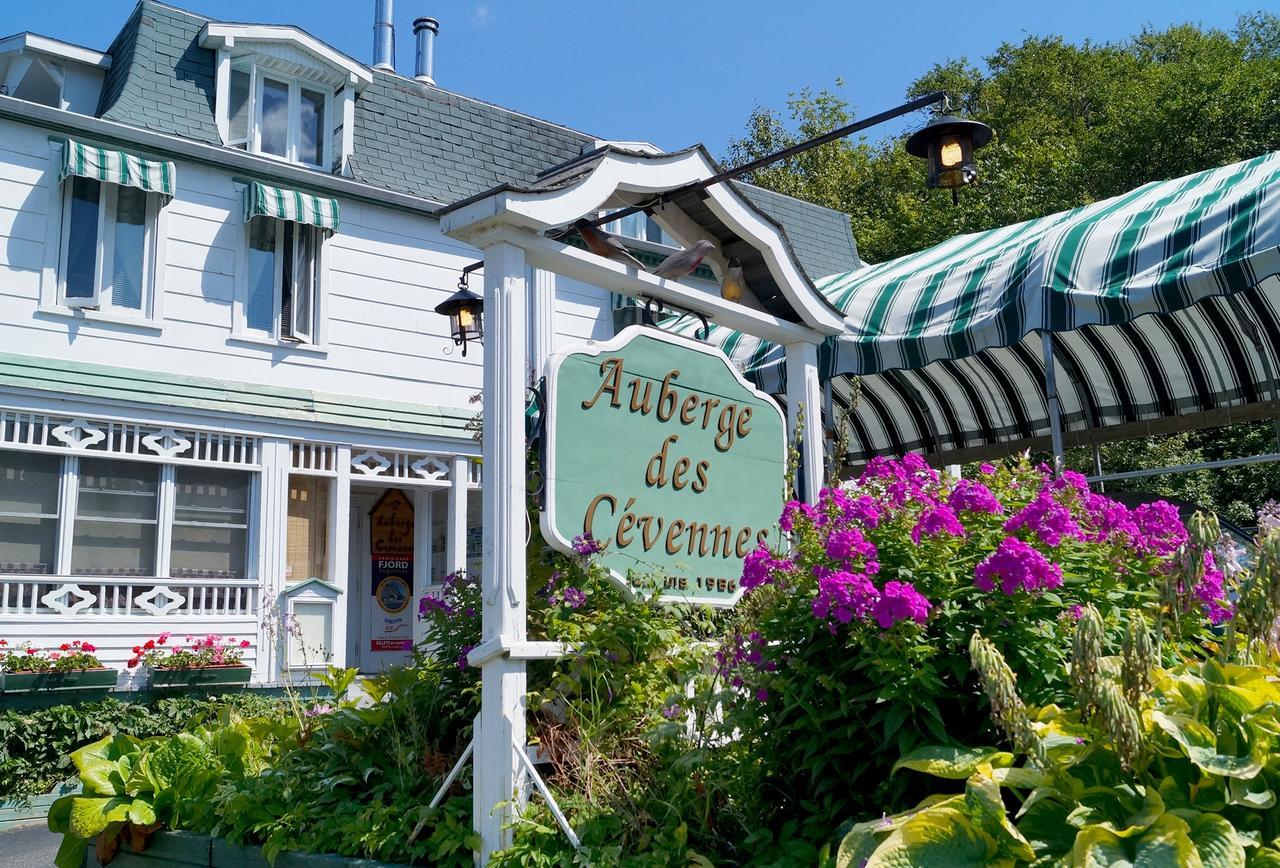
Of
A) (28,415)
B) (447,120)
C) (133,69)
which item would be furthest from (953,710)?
(447,120)

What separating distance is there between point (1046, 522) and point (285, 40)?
39.5 ft

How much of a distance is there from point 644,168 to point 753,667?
8.68ft

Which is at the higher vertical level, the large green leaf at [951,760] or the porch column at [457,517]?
the porch column at [457,517]

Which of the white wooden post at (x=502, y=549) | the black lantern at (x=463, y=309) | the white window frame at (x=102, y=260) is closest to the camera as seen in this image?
the white wooden post at (x=502, y=549)

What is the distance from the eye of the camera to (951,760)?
283 centimetres

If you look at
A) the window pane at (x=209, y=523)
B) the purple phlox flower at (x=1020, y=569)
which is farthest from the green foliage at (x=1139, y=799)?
the window pane at (x=209, y=523)

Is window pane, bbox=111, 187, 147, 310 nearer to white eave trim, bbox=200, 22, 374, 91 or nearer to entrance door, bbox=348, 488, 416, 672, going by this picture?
white eave trim, bbox=200, 22, 374, 91

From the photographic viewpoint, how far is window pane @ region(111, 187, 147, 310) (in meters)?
11.3

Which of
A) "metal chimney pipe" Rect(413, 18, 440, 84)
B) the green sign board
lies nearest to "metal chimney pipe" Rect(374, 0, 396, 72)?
"metal chimney pipe" Rect(413, 18, 440, 84)

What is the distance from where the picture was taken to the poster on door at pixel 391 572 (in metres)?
14.3

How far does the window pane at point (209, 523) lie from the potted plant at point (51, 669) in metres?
1.72

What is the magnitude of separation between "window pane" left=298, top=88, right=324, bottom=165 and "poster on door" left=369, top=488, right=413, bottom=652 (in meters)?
4.43

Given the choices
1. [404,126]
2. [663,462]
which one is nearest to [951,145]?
[663,462]

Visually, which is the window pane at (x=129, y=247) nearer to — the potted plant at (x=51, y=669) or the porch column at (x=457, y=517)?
the potted plant at (x=51, y=669)
